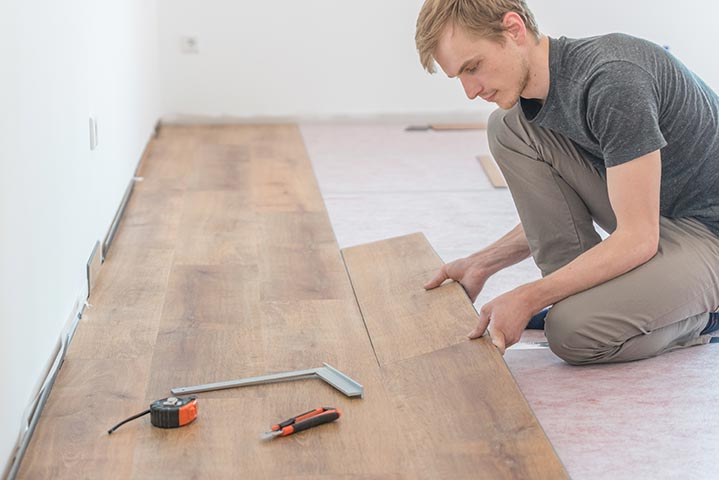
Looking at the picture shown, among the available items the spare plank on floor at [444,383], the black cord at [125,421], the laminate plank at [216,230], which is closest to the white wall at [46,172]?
the black cord at [125,421]

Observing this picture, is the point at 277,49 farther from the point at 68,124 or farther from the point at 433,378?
the point at 433,378

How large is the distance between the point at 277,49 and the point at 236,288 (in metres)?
3.24

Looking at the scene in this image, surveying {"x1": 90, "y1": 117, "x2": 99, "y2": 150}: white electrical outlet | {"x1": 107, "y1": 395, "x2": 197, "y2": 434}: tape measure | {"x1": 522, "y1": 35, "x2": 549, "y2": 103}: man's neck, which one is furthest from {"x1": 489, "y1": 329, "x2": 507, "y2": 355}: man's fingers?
{"x1": 90, "y1": 117, "x2": 99, "y2": 150}: white electrical outlet

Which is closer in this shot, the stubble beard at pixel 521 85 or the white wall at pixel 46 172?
the white wall at pixel 46 172

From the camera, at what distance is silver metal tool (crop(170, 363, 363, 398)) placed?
210 centimetres

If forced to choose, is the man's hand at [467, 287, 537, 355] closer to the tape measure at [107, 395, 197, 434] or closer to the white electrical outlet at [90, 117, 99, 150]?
the tape measure at [107, 395, 197, 434]

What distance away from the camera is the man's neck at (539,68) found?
2.22 meters

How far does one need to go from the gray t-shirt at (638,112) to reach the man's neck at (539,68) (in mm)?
14

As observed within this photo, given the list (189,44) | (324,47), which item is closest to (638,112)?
(324,47)

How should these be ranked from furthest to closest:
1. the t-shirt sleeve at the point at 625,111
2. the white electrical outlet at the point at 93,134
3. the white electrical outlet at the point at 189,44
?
the white electrical outlet at the point at 189,44, the white electrical outlet at the point at 93,134, the t-shirt sleeve at the point at 625,111

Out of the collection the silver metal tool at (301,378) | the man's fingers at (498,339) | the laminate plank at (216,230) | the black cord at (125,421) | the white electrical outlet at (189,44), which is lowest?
the white electrical outlet at (189,44)

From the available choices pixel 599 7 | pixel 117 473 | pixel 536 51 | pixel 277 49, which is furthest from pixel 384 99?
pixel 117 473

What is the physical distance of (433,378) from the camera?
2.19 m

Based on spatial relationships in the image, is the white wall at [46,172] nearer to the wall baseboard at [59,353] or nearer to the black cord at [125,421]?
the wall baseboard at [59,353]
